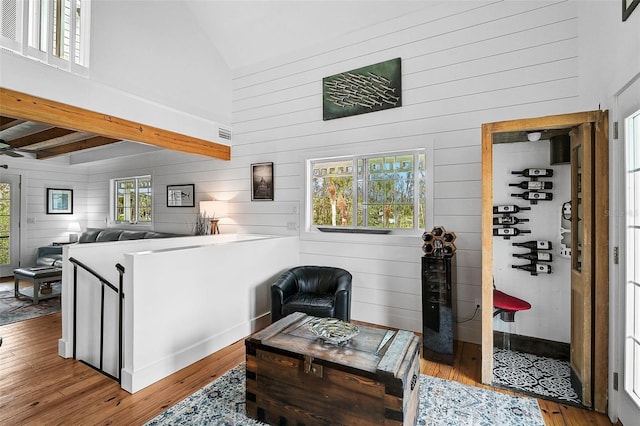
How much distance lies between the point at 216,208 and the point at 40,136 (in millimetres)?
3075

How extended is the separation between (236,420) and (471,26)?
412 cm

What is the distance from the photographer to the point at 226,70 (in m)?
4.88

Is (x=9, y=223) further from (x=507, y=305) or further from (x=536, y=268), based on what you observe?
(x=536, y=268)

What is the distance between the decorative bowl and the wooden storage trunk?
0.04 meters

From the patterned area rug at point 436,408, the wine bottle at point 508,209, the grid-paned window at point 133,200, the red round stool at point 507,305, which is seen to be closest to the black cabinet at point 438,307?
the patterned area rug at point 436,408

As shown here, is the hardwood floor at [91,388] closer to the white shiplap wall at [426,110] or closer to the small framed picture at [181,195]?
the white shiplap wall at [426,110]

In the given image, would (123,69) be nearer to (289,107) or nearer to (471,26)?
(289,107)

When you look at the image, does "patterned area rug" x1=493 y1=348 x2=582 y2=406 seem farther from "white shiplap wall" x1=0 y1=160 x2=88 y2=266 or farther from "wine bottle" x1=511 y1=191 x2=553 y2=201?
"white shiplap wall" x1=0 y1=160 x2=88 y2=266

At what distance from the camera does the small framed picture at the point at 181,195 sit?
18.4 feet

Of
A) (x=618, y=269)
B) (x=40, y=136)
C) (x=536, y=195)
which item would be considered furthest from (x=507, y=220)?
(x=40, y=136)

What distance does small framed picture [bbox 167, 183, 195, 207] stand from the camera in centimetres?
561

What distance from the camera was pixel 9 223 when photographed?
6578mm

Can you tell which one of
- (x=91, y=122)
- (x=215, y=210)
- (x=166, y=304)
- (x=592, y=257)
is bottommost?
(x=166, y=304)

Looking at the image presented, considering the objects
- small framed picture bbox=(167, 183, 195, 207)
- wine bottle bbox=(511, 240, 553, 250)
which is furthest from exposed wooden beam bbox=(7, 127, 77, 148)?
wine bottle bbox=(511, 240, 553, 250)
